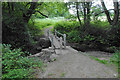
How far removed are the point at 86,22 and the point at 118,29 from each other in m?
3.54

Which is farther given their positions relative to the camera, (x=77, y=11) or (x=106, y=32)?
(x=77, y=11)

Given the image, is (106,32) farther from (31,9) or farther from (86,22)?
(31,9)

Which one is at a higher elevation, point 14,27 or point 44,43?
point 14,27

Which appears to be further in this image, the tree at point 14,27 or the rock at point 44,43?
the rock at point 44,43

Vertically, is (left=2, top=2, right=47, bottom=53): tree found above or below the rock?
above

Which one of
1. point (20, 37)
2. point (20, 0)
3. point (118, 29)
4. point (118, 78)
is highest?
point (20, 0)

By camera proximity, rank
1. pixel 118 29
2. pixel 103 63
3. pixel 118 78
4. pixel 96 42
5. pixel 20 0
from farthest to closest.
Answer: pixel 96 42
pixel 118 29
pixel 20 0
pixel 103 63
pixel 118 78

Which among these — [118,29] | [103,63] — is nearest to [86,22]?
[118,29]

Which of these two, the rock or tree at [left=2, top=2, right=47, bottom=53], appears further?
the rock

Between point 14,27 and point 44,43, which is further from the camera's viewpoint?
point 44,43

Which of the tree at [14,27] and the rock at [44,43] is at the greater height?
the tree at [14,27]

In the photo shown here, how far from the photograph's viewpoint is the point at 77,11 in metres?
13.5

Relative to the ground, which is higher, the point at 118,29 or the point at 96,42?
the point at 118,29

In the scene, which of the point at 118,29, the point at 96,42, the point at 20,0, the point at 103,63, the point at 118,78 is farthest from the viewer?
the point at 96,42
